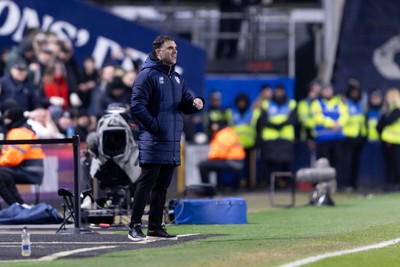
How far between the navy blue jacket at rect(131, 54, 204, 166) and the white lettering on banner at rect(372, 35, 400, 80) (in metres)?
15.3

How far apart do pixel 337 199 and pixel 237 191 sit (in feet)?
11.0

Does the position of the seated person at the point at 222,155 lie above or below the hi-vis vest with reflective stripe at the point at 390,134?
below

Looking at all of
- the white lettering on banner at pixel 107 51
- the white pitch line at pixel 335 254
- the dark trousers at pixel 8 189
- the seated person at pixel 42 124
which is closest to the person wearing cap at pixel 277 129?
the white lettering on banner at pixel 107 51

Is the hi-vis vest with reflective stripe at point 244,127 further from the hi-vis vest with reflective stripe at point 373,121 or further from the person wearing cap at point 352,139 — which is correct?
the hi-vis vest with reflective stripe at point 373,121

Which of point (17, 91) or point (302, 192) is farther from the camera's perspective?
point (302, 192)

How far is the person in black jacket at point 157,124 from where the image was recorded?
14.5 meters

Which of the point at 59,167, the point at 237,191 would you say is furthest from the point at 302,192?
the point at 59,167

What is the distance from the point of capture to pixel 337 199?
25031mm

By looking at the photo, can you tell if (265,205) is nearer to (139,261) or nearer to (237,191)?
(237,191)

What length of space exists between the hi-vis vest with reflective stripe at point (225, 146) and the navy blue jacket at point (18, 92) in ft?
15.9

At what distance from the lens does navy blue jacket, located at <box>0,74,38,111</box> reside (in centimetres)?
2317

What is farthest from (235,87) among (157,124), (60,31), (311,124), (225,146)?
(157,124)

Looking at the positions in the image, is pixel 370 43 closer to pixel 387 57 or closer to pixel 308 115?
pixel 387 57

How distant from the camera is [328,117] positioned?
28.1 meters
